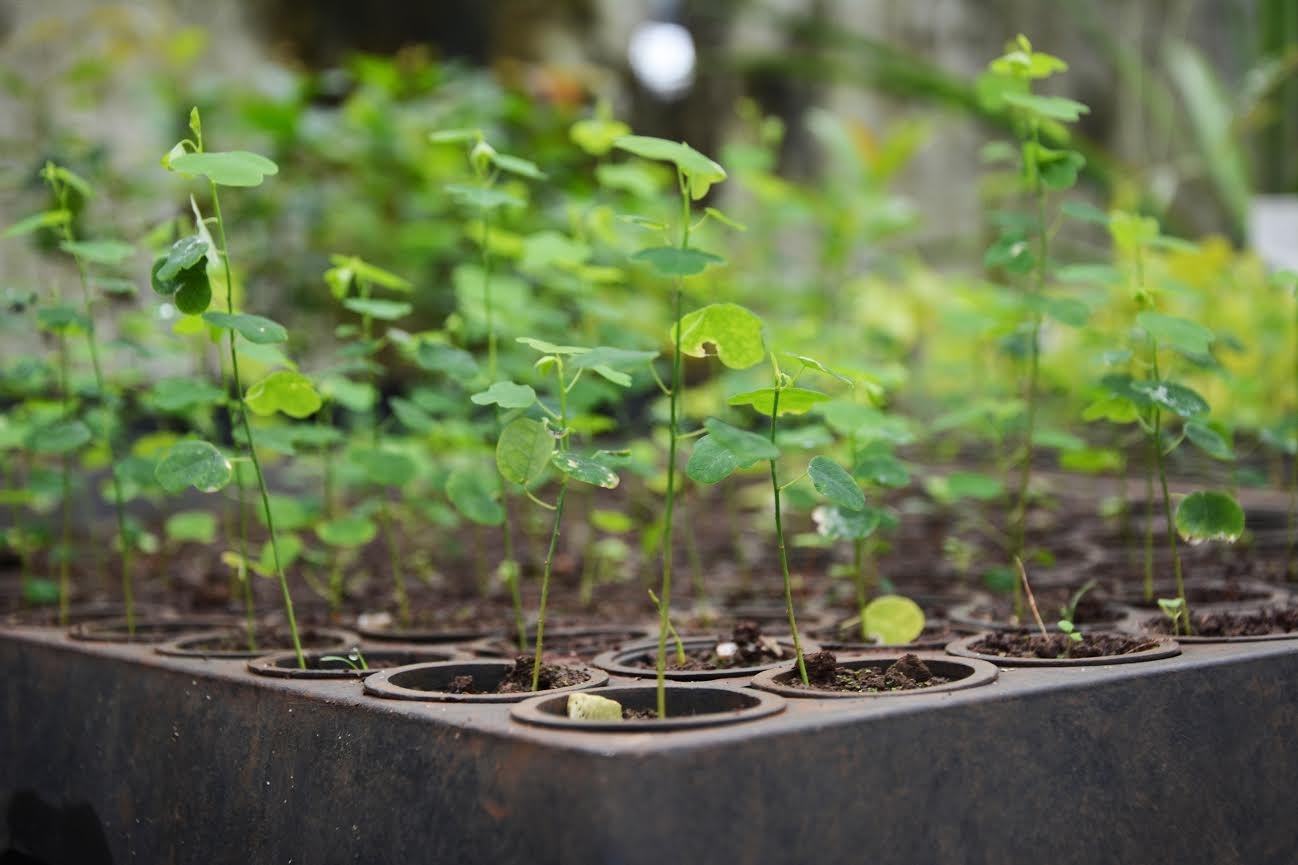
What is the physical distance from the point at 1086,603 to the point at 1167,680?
517 mm

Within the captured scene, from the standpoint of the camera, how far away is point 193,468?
1369 millimetres

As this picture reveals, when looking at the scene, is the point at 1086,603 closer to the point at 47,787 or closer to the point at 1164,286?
the point at 1164,286

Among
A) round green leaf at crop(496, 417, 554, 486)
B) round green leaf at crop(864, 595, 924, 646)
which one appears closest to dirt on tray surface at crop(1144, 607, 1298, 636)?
round green leaf at crop(864, 595, 924, 646)

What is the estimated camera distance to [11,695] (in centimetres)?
173

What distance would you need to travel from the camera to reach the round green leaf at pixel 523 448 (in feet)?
4.01

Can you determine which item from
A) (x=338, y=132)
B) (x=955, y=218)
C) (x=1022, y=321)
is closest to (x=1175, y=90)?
(x=955, y=218)

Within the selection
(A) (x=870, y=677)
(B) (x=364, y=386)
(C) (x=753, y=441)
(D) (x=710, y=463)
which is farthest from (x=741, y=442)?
A: (B) (x=364, y=386)

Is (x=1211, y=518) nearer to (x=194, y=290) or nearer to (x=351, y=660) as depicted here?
(x=351, y=660)

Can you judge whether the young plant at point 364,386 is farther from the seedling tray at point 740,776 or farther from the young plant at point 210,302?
the seedling tray at point 740,776

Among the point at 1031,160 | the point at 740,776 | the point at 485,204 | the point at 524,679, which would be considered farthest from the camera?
the point at 1031,160

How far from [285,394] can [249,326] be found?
17cm

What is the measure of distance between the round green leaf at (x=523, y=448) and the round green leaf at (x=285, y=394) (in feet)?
1.08

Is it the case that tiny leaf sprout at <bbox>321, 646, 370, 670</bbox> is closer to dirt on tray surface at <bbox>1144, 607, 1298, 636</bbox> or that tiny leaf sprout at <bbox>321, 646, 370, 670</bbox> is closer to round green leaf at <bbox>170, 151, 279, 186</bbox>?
round green leaf at <bbox>170, 151, 279, 186</bbox>

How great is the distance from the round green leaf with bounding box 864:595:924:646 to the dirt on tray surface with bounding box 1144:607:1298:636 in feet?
0.90
